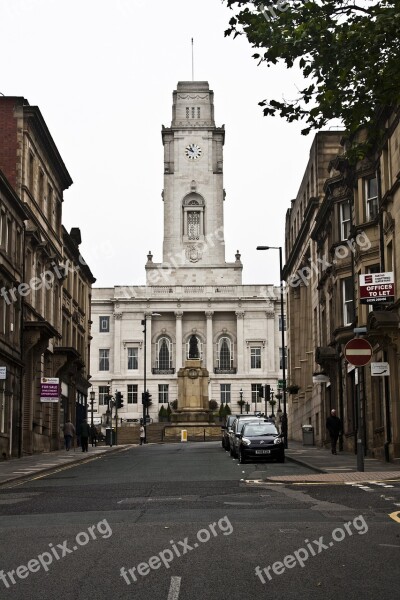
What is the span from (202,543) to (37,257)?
35437 millimetres

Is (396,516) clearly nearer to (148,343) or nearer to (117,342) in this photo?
(148,343)

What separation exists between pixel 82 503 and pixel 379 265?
20.7 metres

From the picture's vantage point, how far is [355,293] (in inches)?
1470

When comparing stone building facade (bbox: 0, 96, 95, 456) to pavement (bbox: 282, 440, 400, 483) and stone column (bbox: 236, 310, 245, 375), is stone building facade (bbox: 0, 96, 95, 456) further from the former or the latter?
stone column (bbox: 236, 310, 245, 375)

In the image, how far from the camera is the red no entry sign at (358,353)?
79.7 ft

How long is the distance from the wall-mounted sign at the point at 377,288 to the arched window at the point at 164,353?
91219 mm

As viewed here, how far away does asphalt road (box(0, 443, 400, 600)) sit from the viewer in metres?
8.48

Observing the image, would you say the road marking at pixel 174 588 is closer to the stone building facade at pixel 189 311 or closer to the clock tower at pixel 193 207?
the stone building facade at pixel 189 311

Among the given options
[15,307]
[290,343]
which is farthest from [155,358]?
[15,307]

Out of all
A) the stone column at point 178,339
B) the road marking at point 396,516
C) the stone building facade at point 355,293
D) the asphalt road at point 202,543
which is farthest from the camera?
the stone column at point 178,339

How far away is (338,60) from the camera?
1308 cm

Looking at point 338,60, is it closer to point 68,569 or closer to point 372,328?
point 68,569
